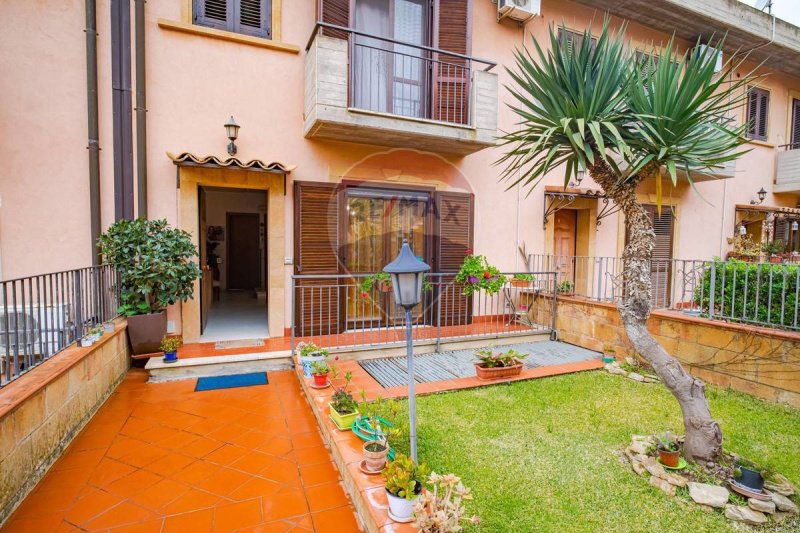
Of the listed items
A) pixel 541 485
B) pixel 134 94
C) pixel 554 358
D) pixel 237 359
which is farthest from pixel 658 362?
pixel 134 94

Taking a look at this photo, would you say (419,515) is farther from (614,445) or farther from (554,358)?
(554,358)

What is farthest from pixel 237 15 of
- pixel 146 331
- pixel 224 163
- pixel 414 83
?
pixel 146 331

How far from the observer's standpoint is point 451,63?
680cm

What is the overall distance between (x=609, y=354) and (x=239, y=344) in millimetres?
5314

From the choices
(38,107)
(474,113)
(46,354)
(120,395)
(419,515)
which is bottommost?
(120,395)

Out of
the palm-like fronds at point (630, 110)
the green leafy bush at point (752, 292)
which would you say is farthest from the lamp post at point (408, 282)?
the green leafy bush at point (752, 292)

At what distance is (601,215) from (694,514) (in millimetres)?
6922

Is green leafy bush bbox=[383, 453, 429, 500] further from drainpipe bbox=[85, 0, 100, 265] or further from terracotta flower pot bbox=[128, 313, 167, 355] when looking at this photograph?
drainpipe bbox=[85, 0, 100, 265]

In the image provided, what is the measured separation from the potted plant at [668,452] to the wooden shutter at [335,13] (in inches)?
254

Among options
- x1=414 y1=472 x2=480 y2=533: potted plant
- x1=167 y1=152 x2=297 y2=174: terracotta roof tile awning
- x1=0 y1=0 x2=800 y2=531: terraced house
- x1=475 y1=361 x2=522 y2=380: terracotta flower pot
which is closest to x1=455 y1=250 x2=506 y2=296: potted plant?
x1=0 y1=0 x2=800 y2=531: terraced house

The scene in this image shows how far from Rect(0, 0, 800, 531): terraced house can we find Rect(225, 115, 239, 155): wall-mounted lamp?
41 millimetres

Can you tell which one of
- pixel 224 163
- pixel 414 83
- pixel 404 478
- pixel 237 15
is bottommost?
pixel 404 478

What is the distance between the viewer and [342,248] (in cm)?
656

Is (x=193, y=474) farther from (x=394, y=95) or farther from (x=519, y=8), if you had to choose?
(x=519, y=8)
